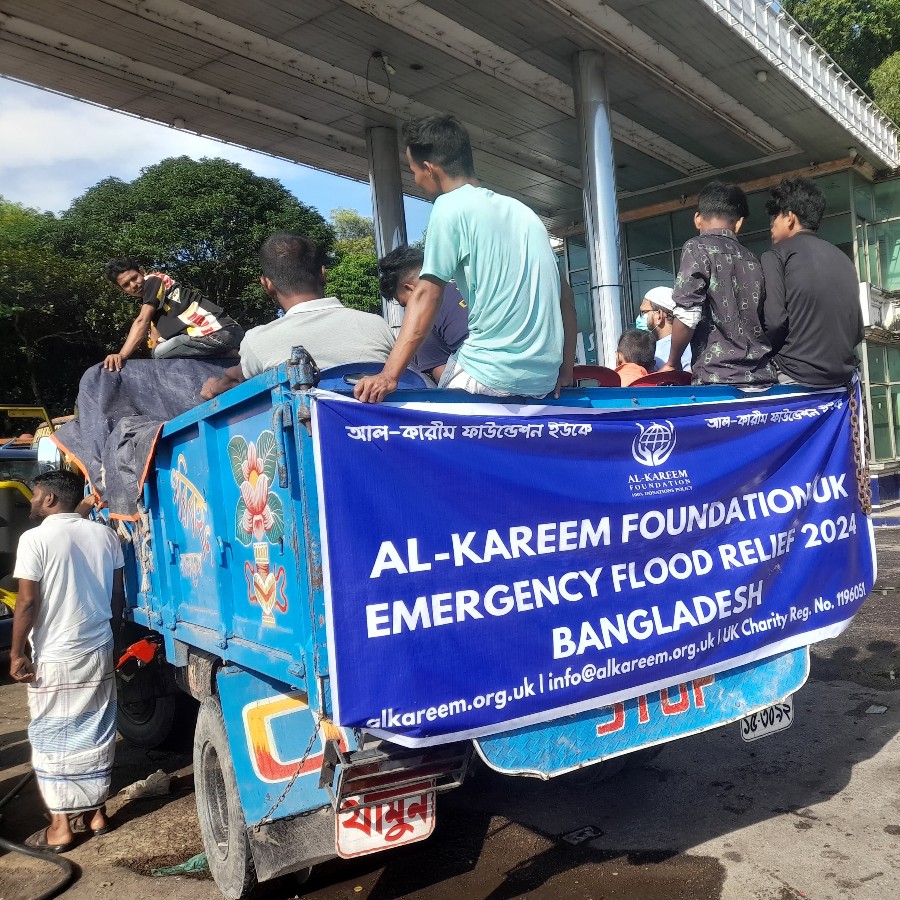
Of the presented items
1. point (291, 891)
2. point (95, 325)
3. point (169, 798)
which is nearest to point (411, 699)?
point (291, 891)

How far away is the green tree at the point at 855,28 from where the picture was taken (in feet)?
82.6

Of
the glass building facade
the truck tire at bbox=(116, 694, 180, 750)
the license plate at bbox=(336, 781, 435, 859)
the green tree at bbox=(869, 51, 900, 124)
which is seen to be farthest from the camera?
the green tree at bbox=(869, 51, 900, 124)

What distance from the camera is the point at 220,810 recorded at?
3.53 meters

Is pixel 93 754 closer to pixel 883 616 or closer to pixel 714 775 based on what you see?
pixel 714 775

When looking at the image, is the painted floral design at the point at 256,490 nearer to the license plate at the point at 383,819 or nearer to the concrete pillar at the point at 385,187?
the license plate at the point at 383,819

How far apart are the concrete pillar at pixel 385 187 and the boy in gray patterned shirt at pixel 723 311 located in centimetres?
1155

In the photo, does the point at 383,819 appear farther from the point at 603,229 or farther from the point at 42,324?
the point at 42,324

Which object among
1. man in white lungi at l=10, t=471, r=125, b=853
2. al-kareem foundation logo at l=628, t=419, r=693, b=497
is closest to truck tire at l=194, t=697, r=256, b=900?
man in white lungi at l=10, t=471, r=125, b=853

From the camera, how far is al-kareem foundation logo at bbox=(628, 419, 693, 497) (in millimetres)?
3051

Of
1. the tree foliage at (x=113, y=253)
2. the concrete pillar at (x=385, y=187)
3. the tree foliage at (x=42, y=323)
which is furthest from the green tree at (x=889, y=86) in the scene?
the tree foliage at (x=42, y=323)

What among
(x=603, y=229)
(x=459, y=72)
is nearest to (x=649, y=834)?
(x=603, y=229)

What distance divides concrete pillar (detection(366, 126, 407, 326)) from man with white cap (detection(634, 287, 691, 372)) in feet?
32.0

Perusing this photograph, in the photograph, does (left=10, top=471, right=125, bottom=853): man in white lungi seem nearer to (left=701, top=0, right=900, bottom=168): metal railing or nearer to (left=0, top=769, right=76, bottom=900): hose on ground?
(left=0, top=769, right=76, bottom=900): hose on ground

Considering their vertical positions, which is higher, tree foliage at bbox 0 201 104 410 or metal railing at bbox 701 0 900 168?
metal railing at bbox 701 0 900 168
